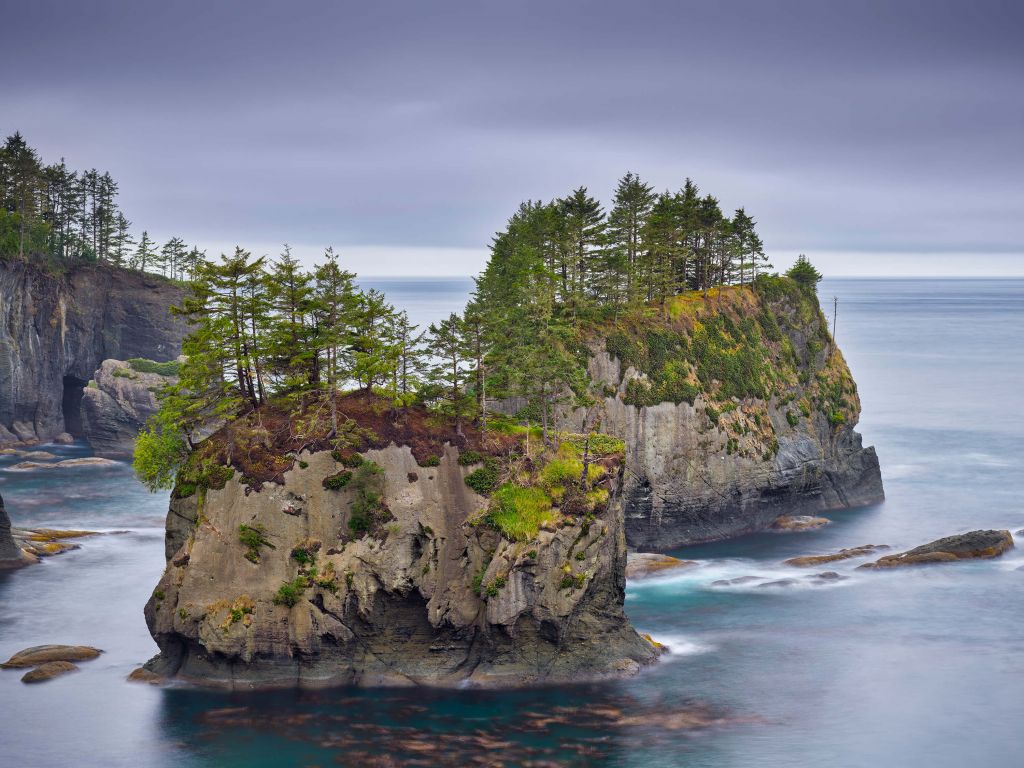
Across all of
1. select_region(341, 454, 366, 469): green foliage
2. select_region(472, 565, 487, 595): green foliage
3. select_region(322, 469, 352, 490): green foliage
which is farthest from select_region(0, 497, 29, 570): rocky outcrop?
select_region(472, 565, 487, 595): green foliage

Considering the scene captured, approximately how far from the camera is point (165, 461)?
69688 mm

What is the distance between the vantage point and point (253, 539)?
62.6 metres

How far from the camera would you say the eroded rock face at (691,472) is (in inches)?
3777

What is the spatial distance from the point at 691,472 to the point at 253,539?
153 ft

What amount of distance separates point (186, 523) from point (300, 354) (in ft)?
39.5

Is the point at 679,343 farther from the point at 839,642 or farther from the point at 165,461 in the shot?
the point at 165,461

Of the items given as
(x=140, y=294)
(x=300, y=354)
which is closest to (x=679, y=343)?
(x=300, y=354)

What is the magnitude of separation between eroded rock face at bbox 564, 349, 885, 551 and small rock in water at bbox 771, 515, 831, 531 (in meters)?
0.77

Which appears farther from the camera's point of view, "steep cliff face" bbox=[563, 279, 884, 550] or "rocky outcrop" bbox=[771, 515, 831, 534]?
"rocky outcrop" bbox=[771, 515, 831, 534]

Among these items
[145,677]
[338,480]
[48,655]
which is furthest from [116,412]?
[338,480]

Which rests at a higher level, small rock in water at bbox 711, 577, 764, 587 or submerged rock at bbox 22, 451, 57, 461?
submerged rock at bbox 22, 451, 57, 461

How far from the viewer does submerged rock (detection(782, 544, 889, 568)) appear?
9206 cm

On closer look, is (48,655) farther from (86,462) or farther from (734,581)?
(86,462)

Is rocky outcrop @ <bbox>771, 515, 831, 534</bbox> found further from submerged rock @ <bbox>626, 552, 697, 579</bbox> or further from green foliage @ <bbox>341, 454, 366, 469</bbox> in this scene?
green foliage @ <bbox>341, 454, 366, 469</bbox>
